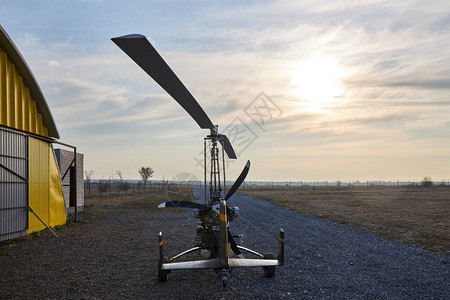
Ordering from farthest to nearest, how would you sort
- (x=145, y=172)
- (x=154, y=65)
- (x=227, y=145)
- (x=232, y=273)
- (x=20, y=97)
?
(x=145, y=172), (x=20, y=97), (x=227, y=145), (x=232, y=273), (x=154, y=65)

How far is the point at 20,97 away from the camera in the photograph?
49.8 ft

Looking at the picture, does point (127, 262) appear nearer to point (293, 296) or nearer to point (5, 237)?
point (293, 296)

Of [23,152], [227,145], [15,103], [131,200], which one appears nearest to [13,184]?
[23,152]

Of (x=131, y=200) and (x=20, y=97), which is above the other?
(x=20, y=97)

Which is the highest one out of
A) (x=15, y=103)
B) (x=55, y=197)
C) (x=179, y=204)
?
(x=15, y=103)

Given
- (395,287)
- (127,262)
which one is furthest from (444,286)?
(127,262)

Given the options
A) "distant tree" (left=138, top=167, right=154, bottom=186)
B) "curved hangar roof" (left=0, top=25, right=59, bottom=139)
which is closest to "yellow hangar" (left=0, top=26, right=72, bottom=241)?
"curved hangar roof" (left=0, top=25, right=59, bottom=139)

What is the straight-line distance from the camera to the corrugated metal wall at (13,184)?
1339 cm

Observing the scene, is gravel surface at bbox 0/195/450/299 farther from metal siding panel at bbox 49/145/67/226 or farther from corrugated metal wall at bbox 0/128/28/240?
metal siding panel at bbox 49/145/67/226

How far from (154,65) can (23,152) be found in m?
13.2

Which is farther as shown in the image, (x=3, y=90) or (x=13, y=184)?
(x=13, y=184)

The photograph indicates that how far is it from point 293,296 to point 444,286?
3.78 metres

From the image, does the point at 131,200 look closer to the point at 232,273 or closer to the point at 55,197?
the point at 55,197

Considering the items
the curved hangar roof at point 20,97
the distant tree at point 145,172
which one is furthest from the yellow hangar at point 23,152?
the distant tree at point 145,172
